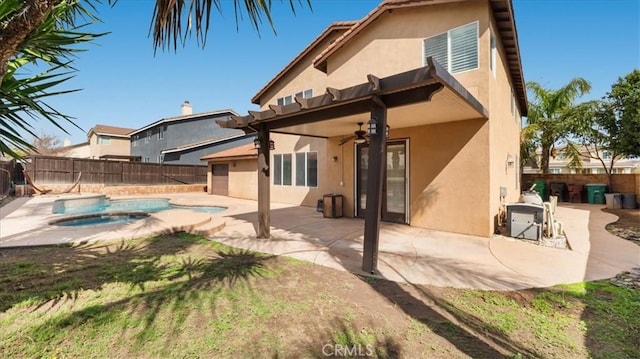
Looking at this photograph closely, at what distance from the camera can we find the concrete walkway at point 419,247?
193 inches

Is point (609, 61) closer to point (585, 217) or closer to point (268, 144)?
point (585, 217)

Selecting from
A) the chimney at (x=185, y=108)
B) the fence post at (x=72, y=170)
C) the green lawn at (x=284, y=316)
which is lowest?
the green lawn at (x=284, y=316)

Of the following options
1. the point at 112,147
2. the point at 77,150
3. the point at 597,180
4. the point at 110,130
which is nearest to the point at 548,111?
the point at 597,180

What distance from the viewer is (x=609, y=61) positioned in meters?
15.1

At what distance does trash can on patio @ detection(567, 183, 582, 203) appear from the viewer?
49.9 ft

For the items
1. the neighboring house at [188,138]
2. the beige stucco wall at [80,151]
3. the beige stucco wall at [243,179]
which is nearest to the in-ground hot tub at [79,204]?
the beige stucco wall at [243,179]

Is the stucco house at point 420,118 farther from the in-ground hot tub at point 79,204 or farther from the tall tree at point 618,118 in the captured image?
the in-ground hot tub at point 79,204

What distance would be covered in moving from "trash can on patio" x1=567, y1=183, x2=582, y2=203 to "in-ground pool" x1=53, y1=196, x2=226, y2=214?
18.2m

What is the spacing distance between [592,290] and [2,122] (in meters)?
7.32

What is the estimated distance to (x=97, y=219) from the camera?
11.1m

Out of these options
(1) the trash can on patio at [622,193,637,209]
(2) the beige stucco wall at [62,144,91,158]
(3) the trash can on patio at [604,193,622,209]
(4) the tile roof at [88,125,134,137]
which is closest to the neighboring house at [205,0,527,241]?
(3) the trash can on patio at [604,193,622,209]

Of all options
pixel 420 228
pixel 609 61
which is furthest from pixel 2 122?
pixel 609 61

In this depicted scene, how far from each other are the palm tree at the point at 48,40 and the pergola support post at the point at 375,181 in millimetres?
2486

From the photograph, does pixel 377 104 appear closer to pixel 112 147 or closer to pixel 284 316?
pixel 284 316
